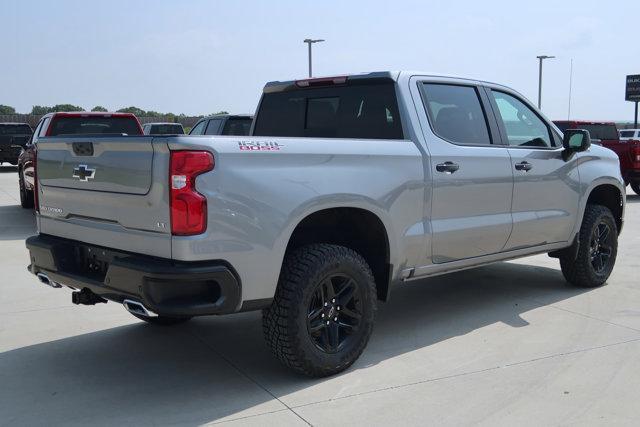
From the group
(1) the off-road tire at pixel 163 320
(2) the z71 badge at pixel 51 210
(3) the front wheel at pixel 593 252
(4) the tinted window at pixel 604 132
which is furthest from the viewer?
(4) the tinted window at pixel 604 132

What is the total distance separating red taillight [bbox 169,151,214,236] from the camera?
350cm

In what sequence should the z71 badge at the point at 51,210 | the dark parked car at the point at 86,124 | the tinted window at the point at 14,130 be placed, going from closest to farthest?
the z71 badge at the point at 51,210 → the dark parked car at the point at 86,124 → the tinted window at the point at 14,130

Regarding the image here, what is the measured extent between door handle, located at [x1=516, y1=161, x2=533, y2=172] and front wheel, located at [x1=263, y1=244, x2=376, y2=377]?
184 cm

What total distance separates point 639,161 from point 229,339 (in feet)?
43.8

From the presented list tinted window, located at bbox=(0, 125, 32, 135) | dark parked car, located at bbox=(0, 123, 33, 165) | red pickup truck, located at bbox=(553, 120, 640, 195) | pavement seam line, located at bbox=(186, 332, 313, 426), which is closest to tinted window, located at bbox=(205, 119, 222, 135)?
red pickup truck, located at bbox=(553, 120, 640, 195)

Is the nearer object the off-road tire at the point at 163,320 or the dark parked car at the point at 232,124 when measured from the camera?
the off-road tire at the point at 163,320

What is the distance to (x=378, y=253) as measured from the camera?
4.66 meters

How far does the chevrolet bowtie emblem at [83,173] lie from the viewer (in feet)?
A: 13.2

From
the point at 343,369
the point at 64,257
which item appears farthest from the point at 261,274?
the point at 64,257

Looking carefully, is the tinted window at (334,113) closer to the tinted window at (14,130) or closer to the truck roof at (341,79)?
the truck roof at (341,79)

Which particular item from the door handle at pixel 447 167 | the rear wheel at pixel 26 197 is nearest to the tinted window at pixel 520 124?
the door handle at pixel 447 167

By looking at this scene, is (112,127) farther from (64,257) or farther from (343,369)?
(343,369)

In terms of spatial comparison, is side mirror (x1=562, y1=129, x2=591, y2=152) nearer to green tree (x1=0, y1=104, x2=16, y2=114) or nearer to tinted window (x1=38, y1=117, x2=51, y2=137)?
tinted window (x1=38, y1=117, x2=51, y2=137)

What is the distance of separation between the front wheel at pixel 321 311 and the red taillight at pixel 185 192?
0.74 meters
